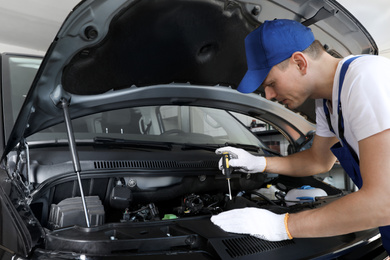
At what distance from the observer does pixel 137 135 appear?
5.29ft

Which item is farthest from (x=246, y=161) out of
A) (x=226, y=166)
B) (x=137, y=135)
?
(x=137, y=135)

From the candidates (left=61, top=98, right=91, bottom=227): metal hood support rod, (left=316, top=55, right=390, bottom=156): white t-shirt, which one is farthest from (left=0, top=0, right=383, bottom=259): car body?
(left=316, top=55, right=390, bottom=156): white t-shirt

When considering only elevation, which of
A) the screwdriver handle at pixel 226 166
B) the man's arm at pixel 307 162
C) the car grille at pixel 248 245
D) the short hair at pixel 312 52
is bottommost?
the car grille at pixel 248 245

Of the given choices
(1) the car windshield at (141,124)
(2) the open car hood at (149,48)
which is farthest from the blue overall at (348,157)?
(1) the car windshield at (141,124)

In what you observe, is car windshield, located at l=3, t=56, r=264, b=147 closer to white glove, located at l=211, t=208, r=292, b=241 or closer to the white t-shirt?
white glove, located at l=211, t=208, r=292, b=241

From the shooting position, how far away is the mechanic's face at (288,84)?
1.13 m

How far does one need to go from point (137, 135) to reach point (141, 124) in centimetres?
13

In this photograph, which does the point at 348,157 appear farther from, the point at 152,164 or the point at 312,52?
the point at 152,164

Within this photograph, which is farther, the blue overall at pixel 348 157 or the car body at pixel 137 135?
the blue overall at pixel 348 157

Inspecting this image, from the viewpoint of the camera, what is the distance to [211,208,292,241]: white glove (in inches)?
37.2

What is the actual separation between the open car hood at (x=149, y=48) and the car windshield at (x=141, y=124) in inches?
6.3

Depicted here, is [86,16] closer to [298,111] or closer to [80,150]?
[80,150]

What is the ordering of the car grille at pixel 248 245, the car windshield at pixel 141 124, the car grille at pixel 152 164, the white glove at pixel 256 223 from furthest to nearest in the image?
the car windshield at pixel 141 124, the car grille at pixel 152 164, the white glove at pixel 256 223, the car grille at pixel 248 245

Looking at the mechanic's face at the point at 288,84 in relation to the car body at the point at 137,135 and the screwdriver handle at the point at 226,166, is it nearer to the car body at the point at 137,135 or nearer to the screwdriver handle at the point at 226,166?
the car body at the point at 137,135
